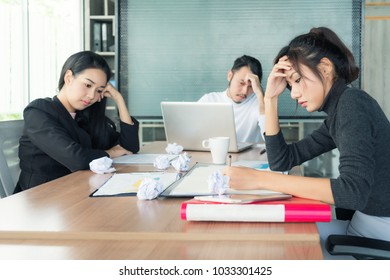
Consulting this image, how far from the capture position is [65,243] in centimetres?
91

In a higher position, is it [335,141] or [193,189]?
[335,141]

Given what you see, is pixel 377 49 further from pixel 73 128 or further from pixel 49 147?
pixel 49 147

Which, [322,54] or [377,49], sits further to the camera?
[377,49]

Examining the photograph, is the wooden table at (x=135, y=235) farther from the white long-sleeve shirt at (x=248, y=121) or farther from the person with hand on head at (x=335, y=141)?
the white long-sleeve shirt at (x=248, y=121)

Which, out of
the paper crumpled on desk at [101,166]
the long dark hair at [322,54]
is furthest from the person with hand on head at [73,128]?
the long dark hair at [322,54]

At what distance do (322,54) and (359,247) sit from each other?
545 millimetres

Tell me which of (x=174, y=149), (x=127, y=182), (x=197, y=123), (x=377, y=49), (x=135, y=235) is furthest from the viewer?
(x=377, y=49)

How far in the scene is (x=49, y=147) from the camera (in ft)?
6.27

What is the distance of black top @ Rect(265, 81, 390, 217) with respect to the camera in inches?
44.6

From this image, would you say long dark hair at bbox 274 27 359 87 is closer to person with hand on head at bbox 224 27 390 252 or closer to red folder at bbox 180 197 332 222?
person with hand on head at bbox 224 27 390 252

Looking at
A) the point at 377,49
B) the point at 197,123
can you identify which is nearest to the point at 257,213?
the point at 197,123

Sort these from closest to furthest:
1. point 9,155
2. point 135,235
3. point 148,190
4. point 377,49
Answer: point 135,235
point 148,190
point 9,155
point 377,49

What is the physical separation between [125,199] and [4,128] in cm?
81
